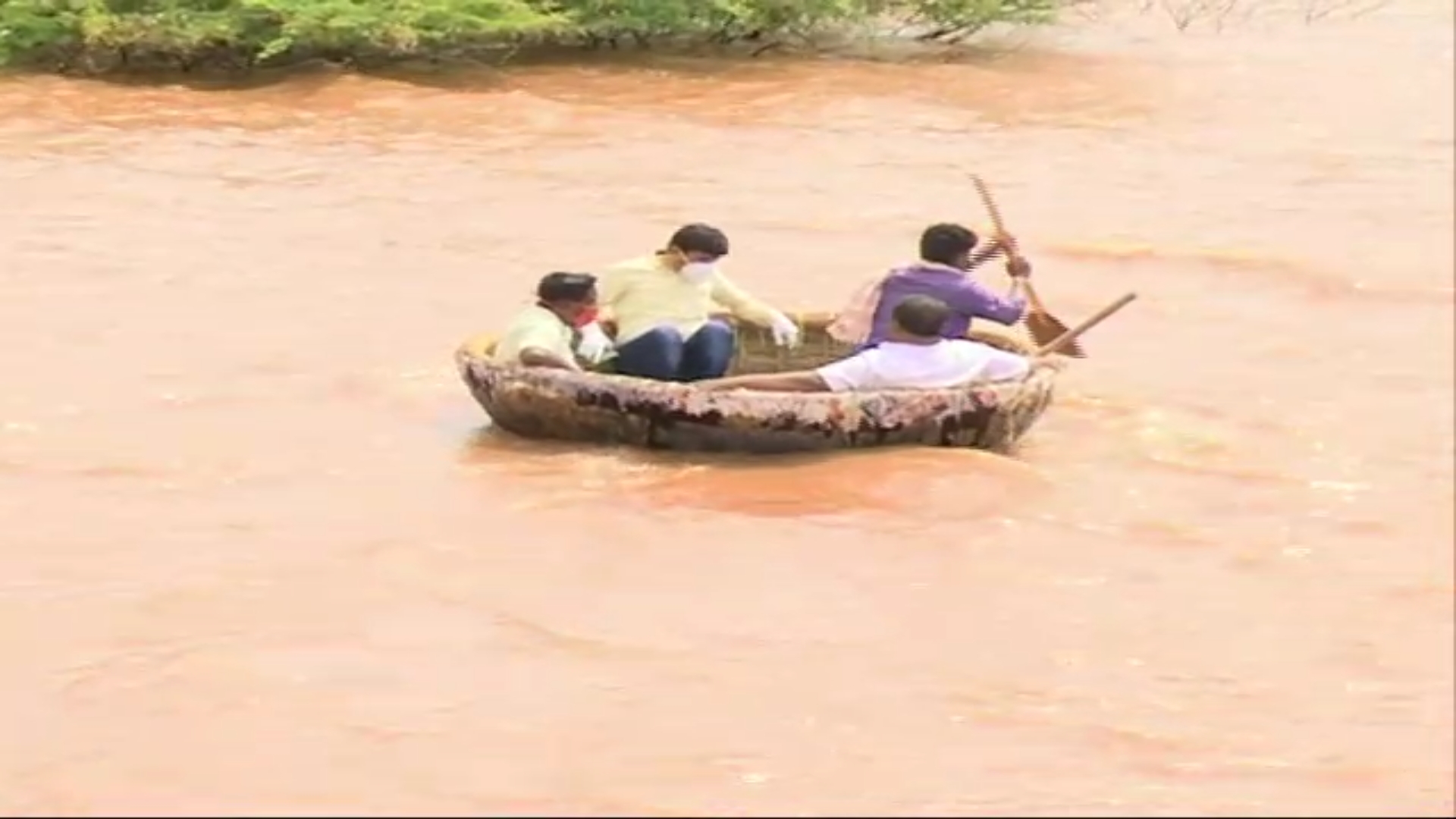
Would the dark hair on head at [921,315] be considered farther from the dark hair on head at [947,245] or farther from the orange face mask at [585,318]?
the orange face mask at [585,318]

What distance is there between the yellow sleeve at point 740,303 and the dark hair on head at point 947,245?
0.66m

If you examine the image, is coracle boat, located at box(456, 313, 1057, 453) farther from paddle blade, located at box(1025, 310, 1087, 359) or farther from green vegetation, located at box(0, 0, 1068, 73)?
green vegetation, located at box(0, 0, 1068, 73)

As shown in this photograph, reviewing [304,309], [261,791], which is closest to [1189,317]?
[304,309]

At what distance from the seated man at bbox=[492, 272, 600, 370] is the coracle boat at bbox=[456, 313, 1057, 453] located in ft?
0.21

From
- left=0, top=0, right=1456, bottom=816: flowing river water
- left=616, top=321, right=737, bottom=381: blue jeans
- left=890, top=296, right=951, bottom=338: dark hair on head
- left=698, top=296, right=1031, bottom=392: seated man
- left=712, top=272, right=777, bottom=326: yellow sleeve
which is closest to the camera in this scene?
left=0, top=0, right=1456, bottom=816: flowing river water

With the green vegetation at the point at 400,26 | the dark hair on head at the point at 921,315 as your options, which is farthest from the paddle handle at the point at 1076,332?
the green vegetation at the point at 400,26

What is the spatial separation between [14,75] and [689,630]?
13.5 m

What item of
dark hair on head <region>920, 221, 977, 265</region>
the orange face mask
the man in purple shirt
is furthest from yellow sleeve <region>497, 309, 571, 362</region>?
dark hair on head <region>920, 221, 977, 265</region>

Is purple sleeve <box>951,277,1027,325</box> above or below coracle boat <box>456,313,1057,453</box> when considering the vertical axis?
above

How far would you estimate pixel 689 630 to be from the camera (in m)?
6.73

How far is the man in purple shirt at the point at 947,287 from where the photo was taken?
8.39 metres

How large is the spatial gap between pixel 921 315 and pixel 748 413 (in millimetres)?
636

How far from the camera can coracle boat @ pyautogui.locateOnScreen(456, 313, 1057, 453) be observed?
323 inches

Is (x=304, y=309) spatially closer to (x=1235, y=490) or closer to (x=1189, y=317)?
(x=1189, y=317)
